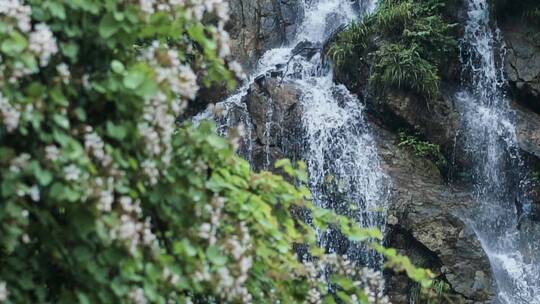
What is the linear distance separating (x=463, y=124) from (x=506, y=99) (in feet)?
2.86

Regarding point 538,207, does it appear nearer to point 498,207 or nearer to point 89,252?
point 498,207

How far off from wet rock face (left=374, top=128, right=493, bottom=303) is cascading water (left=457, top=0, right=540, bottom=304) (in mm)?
446

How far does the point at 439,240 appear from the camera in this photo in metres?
8.46

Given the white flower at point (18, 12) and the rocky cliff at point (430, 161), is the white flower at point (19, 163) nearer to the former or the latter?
the white flower at point (18, 12)

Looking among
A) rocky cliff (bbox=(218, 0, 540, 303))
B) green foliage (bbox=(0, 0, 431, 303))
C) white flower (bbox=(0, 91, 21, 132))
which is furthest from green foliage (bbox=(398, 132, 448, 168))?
white flower (bbox=(0, 91, 21, 132))

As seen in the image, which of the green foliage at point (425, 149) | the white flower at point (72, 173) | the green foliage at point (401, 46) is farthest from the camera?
the green foliage at point (401, 46)

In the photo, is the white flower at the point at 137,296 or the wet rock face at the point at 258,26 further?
the wet rock face at the point at 258,26

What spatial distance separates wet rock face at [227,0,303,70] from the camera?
1247 centimetres

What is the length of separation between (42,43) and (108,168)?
42cm

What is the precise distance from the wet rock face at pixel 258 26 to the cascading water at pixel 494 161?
3.55 metres

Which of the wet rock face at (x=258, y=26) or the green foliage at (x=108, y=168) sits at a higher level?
the wet rock face at (x=258, y=26)

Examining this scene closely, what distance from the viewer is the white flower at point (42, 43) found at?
1989 millimetres

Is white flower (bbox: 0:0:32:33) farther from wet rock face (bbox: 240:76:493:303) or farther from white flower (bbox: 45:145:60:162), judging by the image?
wet rock face (bbox: 240:76:493:303)

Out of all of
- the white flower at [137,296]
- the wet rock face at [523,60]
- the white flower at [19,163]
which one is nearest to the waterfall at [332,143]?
the wet rock face at [523,60]
